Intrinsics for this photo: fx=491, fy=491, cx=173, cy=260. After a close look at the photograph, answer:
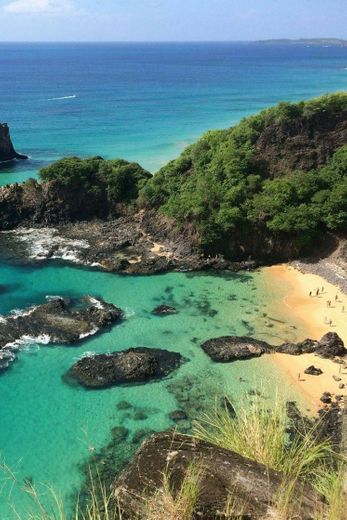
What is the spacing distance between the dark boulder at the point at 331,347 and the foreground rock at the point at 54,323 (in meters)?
13.4

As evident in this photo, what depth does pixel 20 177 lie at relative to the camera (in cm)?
6794

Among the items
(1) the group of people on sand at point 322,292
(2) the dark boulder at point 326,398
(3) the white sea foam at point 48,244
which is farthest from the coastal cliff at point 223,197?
(2) the dark boulder at point 326,398

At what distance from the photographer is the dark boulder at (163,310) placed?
34.0 metres

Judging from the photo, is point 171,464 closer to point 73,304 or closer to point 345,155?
point 73,304

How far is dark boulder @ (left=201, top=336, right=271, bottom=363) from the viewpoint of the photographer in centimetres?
2916

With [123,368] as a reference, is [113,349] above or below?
below

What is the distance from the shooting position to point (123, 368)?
1105 inches

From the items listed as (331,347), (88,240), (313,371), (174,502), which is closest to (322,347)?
(331,347)

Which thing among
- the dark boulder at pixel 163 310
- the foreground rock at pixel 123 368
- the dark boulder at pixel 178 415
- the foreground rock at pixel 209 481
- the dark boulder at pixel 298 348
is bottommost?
the dark boulder at pixel 178 415

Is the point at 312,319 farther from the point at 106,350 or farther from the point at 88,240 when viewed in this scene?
the point at 88,240

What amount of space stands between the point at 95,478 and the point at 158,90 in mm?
138442

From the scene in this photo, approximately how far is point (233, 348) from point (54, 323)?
1189 cm

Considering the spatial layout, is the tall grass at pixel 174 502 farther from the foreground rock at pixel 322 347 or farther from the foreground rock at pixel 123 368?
the foreground rock at pixel 322 347

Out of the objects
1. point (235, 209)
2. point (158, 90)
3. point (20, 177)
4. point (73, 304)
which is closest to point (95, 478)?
point (73, 304)
